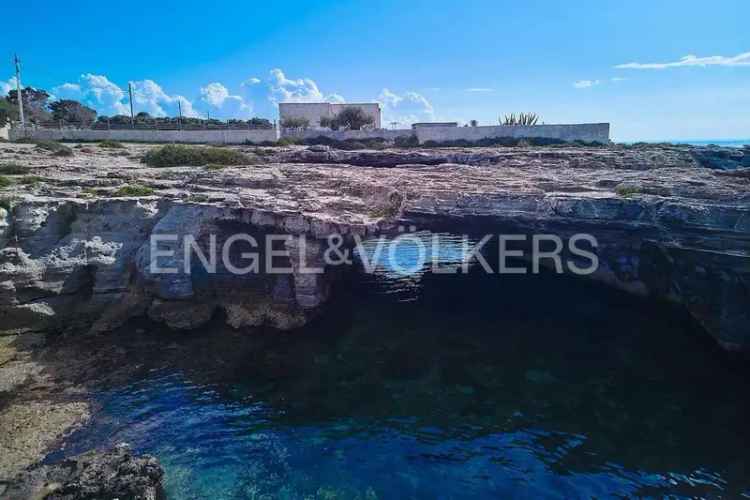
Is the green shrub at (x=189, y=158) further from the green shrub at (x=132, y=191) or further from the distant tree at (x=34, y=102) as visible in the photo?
the distant tree at (x=34, y=102)

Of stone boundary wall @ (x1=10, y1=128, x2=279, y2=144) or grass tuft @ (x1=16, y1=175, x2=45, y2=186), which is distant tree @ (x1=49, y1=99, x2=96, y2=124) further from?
grass tuft @ (x1=16, y1=175, x2=45, y2=186)

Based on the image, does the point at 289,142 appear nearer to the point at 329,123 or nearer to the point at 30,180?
the point at 329,123

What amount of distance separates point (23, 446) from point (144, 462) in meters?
4.24

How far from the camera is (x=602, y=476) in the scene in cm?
1159

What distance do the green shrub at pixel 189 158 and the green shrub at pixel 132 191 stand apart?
9.48m

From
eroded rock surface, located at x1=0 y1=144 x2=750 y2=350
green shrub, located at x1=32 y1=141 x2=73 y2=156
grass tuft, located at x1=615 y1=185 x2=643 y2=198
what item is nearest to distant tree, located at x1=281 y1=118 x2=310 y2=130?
green shrub, located at x1=32 y1=141 x2=73 y2=156

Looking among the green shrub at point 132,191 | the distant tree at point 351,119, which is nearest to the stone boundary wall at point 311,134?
the distant tree at point 351,119

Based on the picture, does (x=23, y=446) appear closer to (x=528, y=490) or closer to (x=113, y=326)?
(x=113, y=326)

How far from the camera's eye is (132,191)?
21672 mm

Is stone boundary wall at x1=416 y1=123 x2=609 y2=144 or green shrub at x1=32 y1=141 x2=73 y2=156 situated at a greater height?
stone boundary wall at x1=416 y1=123 x2=609 y2=144

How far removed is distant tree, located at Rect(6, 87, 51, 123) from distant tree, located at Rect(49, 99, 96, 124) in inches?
62.8

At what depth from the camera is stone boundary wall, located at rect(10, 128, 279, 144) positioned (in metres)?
47.8

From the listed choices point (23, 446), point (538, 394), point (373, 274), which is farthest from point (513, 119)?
point (23, 446)

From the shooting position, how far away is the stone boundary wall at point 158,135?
47.8 m
